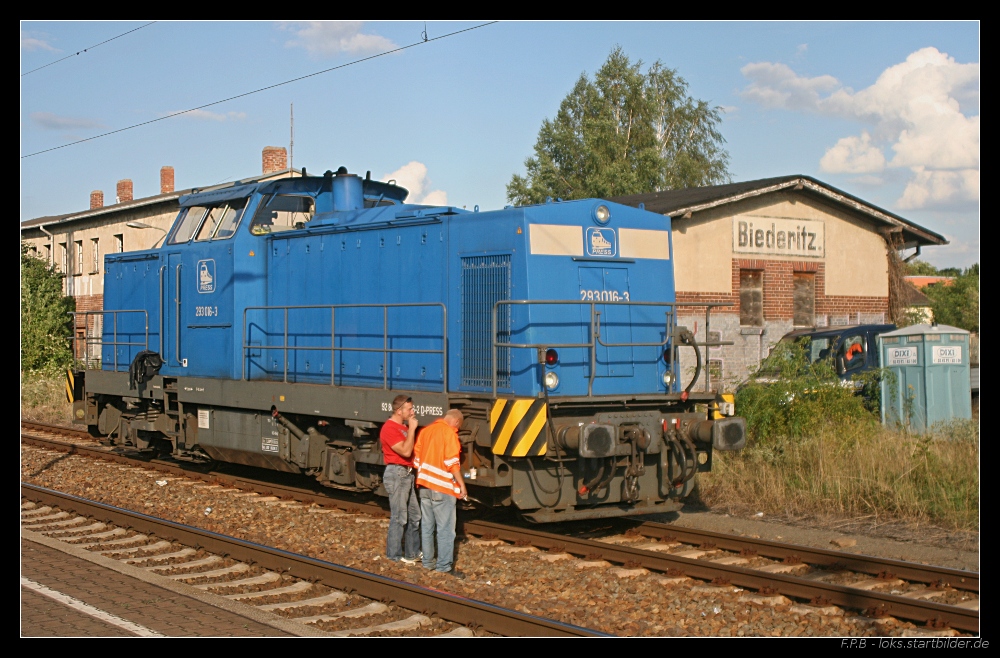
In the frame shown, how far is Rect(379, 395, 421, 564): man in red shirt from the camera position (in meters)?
8.38

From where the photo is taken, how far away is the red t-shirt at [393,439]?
8.34 m

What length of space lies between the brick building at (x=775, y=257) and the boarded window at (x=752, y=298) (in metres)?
0.02

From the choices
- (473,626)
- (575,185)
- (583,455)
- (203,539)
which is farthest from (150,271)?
(575,185)

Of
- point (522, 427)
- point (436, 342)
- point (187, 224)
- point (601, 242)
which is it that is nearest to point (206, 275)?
point (187, 224)

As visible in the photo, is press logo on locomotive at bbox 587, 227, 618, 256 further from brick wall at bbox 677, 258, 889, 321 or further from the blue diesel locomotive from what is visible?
brick wall at bbox 677, 258, 889, 321

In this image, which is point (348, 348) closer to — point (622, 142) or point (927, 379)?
point (927, 379)

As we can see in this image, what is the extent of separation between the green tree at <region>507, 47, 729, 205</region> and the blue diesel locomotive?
1042 inches

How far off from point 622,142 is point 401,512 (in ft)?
109

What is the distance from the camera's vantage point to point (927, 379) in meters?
13.6

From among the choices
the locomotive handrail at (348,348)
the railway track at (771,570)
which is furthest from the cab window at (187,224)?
the railway track at (771,570)

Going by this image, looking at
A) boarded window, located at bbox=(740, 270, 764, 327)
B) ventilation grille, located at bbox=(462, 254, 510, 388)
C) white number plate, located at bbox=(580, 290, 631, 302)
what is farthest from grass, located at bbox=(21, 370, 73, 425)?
white number plate, located at bbox=(580, 290, 631, 302)

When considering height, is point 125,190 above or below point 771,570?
above

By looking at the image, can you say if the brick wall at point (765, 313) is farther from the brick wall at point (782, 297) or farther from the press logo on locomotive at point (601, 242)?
the press logo on locomotive at point (601, 242)

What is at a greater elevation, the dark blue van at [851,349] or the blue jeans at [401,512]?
the dark blue van at [851,349]
